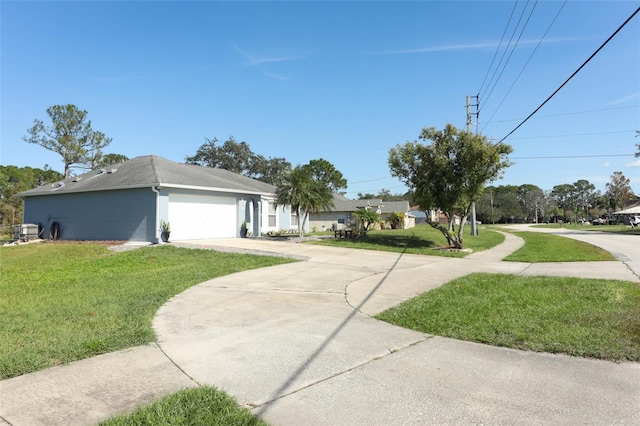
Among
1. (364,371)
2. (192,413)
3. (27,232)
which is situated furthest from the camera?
(27,232)

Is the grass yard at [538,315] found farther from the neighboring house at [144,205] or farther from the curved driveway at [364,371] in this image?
the neighboring house at [144,205]

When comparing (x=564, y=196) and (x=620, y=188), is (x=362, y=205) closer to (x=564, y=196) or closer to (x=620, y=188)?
(x=620, y=188)

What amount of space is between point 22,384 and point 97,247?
14.6 m

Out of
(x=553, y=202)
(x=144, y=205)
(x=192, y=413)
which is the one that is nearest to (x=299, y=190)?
(x=144, y=205)

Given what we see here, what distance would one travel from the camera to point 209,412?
306cm

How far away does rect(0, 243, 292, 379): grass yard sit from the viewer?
4.59 m

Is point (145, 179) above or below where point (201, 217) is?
above

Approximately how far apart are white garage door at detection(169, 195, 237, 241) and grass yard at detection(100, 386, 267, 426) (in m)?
16.7

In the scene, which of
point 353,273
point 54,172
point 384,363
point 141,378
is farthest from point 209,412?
point 54,172

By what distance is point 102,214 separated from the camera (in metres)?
19.8

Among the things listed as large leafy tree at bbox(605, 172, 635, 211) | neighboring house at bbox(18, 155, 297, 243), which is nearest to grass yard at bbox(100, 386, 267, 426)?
neighboring house at bbox(18, 155, 297, 243)

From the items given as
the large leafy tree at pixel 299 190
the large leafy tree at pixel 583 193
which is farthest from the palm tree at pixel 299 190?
the large leafy tree at pixel 583 193

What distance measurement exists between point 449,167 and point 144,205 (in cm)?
1494

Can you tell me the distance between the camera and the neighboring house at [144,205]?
18266 millimetres
